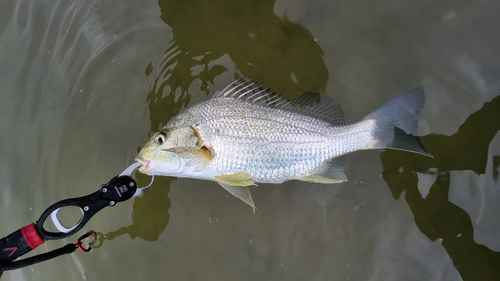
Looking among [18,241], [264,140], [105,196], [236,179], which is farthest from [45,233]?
[264,140]

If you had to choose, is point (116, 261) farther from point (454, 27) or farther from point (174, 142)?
point (454, 27)

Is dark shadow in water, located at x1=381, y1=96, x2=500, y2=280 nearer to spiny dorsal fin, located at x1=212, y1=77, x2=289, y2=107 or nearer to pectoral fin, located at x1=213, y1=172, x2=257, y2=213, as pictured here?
spiny dorsal fin, located at x1=212, y1=77, x2=289, y2=107

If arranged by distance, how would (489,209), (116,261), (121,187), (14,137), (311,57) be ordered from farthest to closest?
(14,137)
(116,261)
(311,57)
(489,209)
(121,187)

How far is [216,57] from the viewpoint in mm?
2361

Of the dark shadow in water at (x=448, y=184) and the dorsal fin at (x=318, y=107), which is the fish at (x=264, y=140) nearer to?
the dorsal fin at (x=318, y=107)

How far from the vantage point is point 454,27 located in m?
2.18

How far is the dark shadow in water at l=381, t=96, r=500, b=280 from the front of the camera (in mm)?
2121

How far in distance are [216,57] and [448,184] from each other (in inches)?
69.7

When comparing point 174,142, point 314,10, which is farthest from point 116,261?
point 314,10

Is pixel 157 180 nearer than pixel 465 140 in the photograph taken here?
No

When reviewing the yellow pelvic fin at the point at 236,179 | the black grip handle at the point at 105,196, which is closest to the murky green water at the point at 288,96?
the yellow pelvic fin at the point at 236,179

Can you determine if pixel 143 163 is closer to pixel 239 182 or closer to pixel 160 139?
pixel 160 139

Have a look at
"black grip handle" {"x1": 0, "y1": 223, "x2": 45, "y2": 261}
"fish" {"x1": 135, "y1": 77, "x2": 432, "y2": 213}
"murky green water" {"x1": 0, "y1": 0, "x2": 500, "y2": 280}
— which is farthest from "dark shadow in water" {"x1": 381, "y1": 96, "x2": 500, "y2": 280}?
"black grip handle" {"x1": 0, "y1": 223, "x2": 45, "y2": 261}

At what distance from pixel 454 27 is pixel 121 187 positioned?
2.28 m
